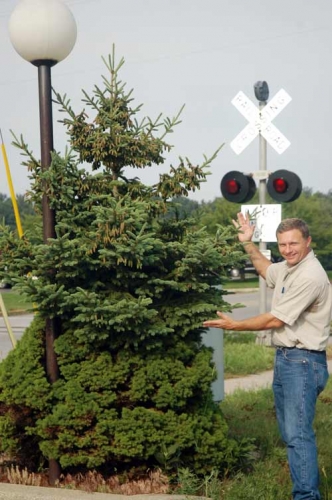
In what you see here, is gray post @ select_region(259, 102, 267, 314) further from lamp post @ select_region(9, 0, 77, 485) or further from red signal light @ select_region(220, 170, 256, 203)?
lamp post @ select_region(9, 0, 77, 485)

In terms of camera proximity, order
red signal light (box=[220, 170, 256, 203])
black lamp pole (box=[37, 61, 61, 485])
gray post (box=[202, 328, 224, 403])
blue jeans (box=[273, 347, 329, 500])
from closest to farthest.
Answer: blue jeans (box=[273, 347, 329, 500]) < black lamp pole (box=[37, 61, 61, 485]) < gray post (box=[202, 328, 224, 403]) < red signal light (box=[220, 170, 256, 203])

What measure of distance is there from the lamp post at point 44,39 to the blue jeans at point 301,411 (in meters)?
2.01

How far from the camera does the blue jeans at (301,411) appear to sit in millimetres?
4898

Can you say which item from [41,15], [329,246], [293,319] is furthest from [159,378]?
[329,246]

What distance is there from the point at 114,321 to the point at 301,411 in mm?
1193

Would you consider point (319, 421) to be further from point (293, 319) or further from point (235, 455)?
point (293, 319)

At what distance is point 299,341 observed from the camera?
5031mm

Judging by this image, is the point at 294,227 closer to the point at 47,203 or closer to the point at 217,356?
the point at 47,203

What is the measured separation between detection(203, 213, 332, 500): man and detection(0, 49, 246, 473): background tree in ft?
1.33

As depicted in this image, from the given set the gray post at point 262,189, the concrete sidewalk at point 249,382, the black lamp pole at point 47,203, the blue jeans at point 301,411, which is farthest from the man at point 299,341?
the gray post at point 262,189

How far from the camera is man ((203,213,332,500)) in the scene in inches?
194

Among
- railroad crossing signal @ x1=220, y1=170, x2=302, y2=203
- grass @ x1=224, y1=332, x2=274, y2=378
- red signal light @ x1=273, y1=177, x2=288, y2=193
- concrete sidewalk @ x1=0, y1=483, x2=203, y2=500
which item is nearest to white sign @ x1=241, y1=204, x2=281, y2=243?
railroad crossing signal @ x1=220, y1=170, x2=302, y2=203

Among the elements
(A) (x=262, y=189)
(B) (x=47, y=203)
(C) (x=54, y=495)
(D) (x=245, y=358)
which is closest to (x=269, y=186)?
(A) (x=262, y=189)

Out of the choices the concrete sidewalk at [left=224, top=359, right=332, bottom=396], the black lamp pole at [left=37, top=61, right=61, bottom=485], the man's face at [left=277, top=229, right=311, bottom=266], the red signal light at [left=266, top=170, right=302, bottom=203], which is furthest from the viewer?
the red signal light at [left=266, top=170, right=302, bottom=203]
